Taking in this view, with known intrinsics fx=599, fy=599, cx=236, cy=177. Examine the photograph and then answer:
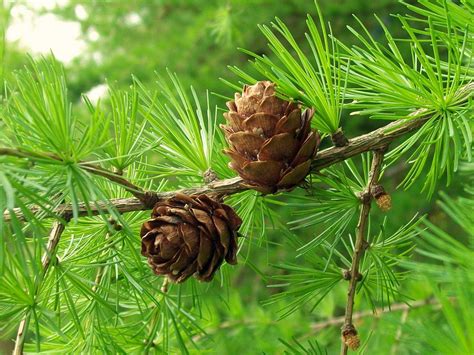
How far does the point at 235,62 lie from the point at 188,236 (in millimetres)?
2170

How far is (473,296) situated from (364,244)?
0.32 meters

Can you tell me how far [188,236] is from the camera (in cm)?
52

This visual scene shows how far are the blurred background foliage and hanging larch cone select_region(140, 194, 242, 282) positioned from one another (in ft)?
2.13

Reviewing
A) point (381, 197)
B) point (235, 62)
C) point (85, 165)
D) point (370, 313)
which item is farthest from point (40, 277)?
point (235, 62)

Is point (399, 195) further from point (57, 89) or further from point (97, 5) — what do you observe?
point (57, 89)

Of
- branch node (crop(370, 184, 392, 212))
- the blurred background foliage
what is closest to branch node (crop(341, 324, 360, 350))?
branch node (crop(370, 184, 392, 212))

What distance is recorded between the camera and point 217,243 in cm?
53

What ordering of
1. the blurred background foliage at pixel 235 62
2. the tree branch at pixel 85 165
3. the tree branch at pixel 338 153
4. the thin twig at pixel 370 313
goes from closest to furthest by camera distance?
the tree branch at pixel 85 165
the tree branch at pixel 338 153
the thin twig at pixel 370 313
the blurred background foliage at pixel 235 62

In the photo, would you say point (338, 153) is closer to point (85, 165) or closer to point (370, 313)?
point (85, 165)

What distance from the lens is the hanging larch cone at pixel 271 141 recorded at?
1.69 feet

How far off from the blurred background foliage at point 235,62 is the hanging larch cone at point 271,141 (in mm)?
683

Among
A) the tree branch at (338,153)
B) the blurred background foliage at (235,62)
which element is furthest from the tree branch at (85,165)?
the blurred background foliage at (235,62)

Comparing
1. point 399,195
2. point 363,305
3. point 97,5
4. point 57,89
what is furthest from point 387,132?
point 97,5

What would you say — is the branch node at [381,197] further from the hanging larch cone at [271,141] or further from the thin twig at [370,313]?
the thin twig at [370,313]
